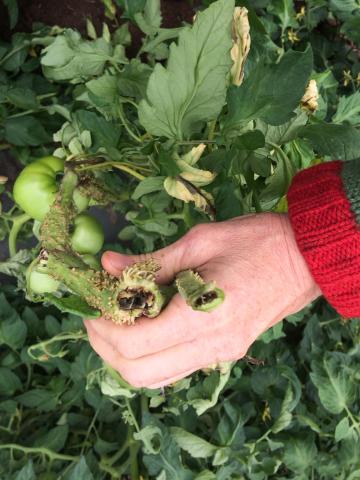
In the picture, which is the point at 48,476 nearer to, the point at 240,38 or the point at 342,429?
the point at 342,429

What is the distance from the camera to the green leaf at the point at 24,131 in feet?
2.94

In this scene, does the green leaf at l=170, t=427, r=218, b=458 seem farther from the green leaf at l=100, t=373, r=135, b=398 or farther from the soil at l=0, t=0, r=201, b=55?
the soil at l=0, t=0, r=201, b=55

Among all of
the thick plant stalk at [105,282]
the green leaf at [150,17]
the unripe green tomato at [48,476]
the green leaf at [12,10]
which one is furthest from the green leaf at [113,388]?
the green leaf at [12,10]

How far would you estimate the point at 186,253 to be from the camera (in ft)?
1.86

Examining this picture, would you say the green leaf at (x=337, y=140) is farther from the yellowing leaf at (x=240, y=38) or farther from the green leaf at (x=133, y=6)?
the green leaf at (x=133, y=6)

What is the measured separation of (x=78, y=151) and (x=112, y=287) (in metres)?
0.33

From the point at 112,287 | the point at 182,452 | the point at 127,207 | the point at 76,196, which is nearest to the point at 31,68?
the point at 127,207

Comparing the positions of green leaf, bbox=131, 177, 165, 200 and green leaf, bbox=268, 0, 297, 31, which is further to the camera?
green leaf, bbox=268, 0, 297, 31

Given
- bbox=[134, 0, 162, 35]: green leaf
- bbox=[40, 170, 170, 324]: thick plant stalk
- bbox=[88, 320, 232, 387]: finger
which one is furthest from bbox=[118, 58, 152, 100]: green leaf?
bbox=[88, 320, 232, 387]: finger

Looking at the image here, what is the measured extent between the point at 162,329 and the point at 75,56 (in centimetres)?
44

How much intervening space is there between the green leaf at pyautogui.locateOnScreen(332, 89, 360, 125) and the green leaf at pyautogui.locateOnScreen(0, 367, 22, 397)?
79 cm

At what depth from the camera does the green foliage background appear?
0.67 m

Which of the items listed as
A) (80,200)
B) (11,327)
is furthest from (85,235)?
(11,327)

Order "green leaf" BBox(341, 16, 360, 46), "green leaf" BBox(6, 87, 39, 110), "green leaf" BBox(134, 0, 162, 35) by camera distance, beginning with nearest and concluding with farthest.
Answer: "green leaf" BBox(134, 0, 162, 35) < "green leaf" BBox(6, 87, 39, 110) < "green leaf" BBox(341, 16, 360, 46)
